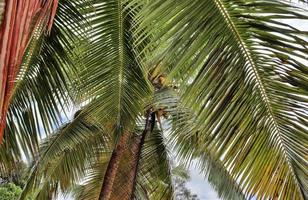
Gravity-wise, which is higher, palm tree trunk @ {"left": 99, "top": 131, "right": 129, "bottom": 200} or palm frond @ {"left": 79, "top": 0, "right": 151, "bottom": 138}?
palm frond @ {"left": 79, "top": 0, "right": 151, "bottom": 138}

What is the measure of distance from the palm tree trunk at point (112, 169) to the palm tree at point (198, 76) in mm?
1935

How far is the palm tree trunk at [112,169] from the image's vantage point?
7.74m

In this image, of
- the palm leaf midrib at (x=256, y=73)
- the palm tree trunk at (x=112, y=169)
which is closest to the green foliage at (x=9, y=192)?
the palm tree trunk at (x=112, y=169)

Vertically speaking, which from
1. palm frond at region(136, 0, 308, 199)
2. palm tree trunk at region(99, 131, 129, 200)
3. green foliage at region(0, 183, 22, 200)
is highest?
palm frond at region(136, 0, 308, 199)

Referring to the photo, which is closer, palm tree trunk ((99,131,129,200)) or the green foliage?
palm tree trunk ((99,131,129,200))

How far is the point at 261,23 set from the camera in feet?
8.66

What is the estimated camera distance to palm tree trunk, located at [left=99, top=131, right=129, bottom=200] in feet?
25.4

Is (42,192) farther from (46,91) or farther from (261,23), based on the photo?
(261,23)

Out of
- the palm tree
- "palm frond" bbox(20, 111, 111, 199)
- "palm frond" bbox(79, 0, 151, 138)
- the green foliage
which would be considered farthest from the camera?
the green foliage

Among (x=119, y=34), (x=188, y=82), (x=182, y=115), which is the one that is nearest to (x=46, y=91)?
(x=119, y=34)

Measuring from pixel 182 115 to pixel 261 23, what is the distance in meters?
4.36

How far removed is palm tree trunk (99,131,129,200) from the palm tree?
1.94m

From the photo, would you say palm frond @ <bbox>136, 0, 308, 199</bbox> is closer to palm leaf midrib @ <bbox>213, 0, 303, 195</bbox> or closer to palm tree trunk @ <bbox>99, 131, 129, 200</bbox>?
palm leaf midrib @ <bbox>213, 0, 303, 195</bbox>

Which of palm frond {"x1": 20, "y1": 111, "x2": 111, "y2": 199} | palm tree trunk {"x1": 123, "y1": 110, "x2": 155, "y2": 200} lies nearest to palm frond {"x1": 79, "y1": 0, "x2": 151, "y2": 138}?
palm frond {"x1": 20, "y1": 111, "x2": 111, "y2": 199}
